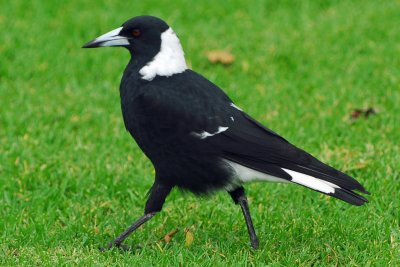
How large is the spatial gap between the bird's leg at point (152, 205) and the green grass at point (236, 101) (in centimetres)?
12

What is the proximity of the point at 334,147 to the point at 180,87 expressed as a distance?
1846mm

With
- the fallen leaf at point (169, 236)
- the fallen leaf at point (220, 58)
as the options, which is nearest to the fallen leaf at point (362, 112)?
the fallen leaf at point (220, 58)

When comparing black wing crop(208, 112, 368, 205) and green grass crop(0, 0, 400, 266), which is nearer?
black wing crop(208, 112, 368, 205)

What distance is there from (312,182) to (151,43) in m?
1.16

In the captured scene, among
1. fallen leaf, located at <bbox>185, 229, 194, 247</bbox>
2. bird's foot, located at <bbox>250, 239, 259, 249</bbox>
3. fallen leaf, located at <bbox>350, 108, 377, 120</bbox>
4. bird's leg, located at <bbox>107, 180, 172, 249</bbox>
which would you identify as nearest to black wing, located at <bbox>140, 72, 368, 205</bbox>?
bird's leg, located at <bbox>107, 180, 172, 249</bbox>

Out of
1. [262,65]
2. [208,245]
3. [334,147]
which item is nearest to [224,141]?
[208,245]

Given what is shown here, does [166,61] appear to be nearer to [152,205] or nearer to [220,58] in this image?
[152,205]

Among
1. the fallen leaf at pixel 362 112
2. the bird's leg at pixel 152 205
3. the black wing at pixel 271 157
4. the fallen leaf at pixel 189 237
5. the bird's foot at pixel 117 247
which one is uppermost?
the black wing at pixel 271 157

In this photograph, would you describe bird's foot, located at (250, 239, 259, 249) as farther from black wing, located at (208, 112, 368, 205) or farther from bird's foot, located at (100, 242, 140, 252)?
bird's foot, located at (100, 242, 140, 252)

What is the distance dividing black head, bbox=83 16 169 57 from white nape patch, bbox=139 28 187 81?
32 millimetres

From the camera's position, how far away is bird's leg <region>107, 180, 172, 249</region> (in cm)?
408

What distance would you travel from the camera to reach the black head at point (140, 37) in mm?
4262

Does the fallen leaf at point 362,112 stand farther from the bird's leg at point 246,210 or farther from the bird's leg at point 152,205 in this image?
the bird's leg at point 152,205

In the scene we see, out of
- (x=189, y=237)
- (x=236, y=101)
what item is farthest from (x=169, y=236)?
(x=236, y=101)
